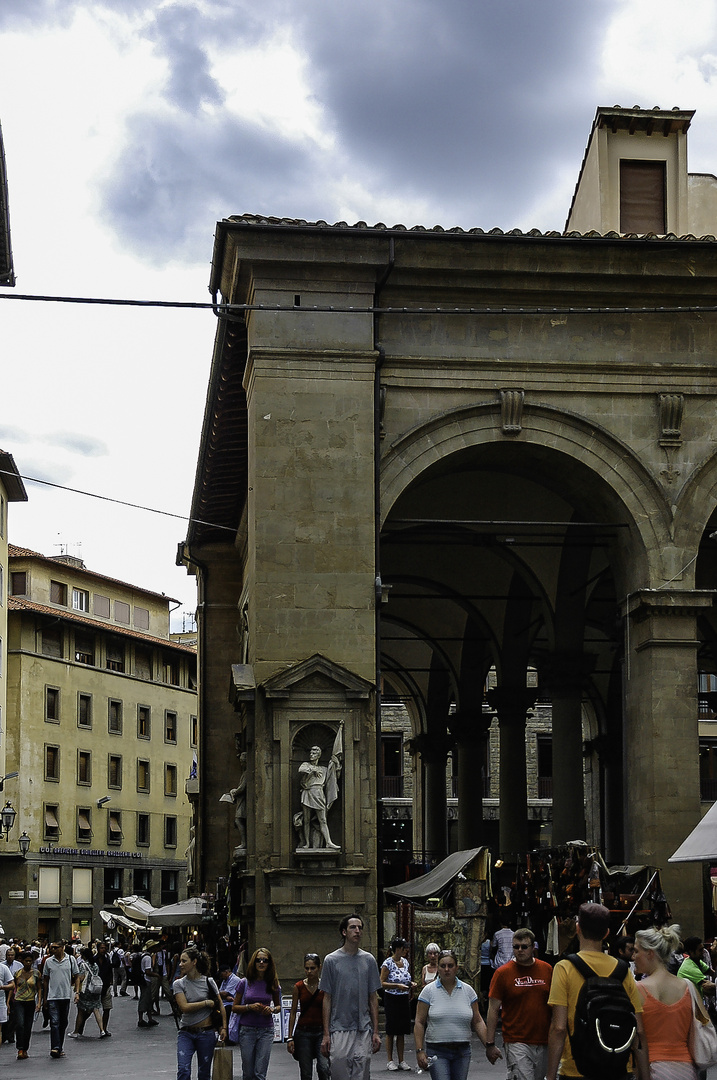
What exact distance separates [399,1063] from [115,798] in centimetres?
4574

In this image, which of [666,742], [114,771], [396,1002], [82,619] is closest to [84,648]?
[82,619]

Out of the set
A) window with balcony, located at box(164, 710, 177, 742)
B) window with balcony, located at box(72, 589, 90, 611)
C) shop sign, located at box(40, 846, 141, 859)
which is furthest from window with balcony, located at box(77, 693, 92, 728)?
window with balcony, located at box(164, 710, 177, 742)

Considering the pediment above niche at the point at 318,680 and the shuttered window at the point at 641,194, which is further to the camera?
the shuttered window at the point at 641,194

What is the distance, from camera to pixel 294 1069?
1755 cm

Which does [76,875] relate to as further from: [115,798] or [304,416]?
[304,416]

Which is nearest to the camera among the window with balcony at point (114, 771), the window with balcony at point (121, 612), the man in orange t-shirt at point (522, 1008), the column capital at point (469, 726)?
the man in orange t-shirt at point (522, 1008)

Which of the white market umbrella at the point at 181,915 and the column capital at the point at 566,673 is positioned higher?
the column capital at the point at 566,673

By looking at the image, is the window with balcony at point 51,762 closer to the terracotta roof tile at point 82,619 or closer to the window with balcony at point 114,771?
the window with balcony at point 114,771

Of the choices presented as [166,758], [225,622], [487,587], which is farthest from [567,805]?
[166,758]

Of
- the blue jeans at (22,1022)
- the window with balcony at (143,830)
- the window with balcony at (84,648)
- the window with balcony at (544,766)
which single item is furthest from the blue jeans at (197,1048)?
the window with balcony at (143,830)

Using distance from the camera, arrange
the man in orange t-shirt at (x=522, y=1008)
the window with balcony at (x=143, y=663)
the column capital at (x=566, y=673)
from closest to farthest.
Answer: the man in orange t-shirt at (x=522, y=1008) → the column capital at (x=566, y=673) → the window with balcony at (x=143, y=663)

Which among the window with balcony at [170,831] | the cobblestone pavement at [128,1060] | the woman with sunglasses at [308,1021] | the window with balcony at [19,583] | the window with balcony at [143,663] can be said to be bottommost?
the cobblestone pavement at [128,1060]

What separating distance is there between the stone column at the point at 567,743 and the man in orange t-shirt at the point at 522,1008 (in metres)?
20.8

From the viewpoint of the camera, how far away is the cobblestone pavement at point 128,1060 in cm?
1719
